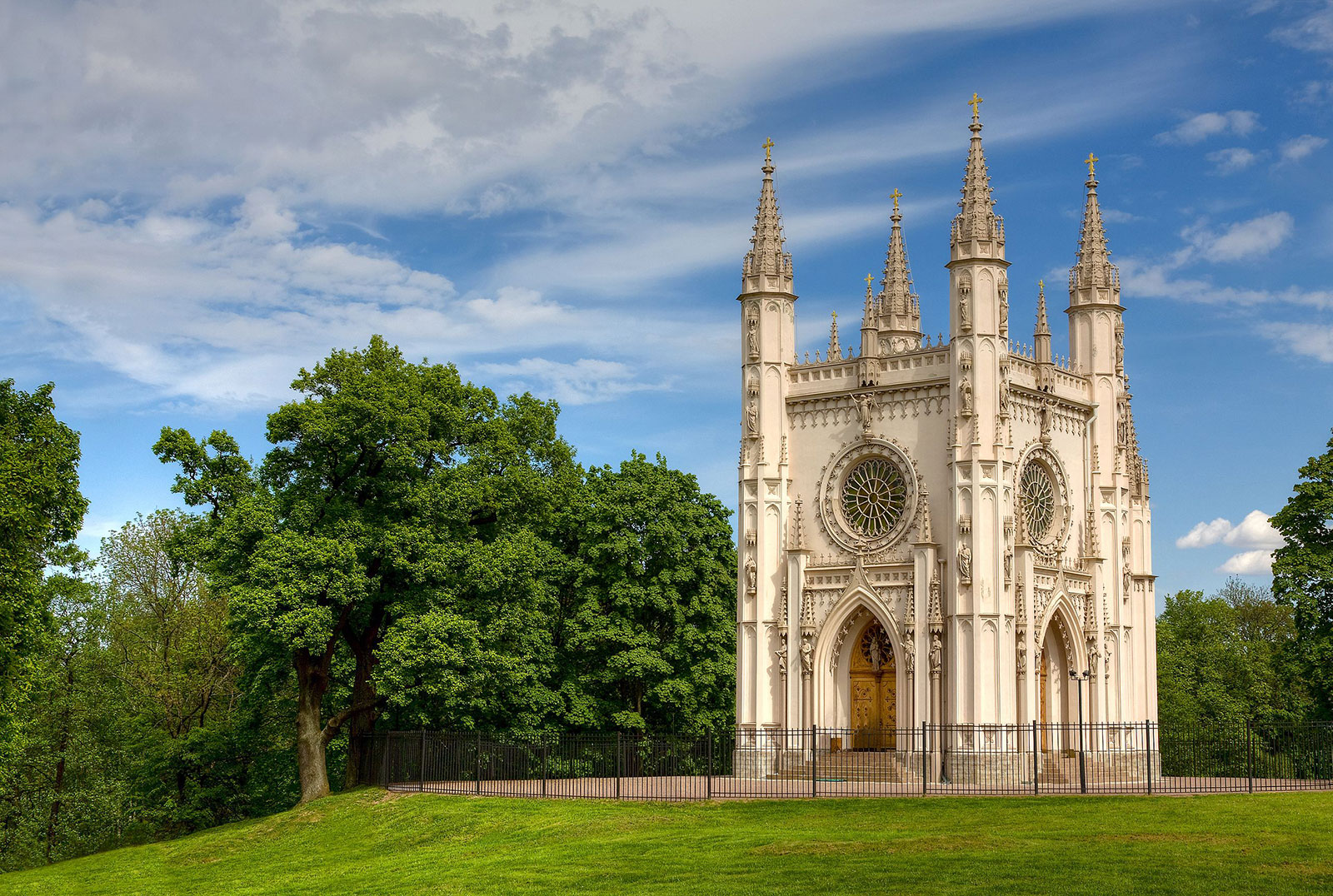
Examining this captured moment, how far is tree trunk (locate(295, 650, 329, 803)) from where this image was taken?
4178 cm

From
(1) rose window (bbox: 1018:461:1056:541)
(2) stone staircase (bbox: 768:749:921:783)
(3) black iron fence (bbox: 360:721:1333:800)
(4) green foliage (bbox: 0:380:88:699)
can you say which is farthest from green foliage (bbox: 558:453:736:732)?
(4) green foliage (bbox: 0:380:88:699)

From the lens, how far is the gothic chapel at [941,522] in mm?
40656

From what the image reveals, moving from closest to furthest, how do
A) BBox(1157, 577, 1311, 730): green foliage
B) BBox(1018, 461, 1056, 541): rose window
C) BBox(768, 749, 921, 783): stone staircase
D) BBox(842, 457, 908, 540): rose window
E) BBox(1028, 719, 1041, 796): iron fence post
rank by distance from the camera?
BBox(1028, 719, 1041, 796): iron fence post → BBox(768, 749, 921, 783): stone staircase → BBox(842, 457, 908, 540): rose window → BBox(1018, 461, 1056, 541): rose window → BBox(1157, 577, 1311, 730): green foliage

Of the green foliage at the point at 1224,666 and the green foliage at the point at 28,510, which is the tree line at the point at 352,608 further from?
the green foliage at the point at 1224,666

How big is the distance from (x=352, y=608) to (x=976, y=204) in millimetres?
22411

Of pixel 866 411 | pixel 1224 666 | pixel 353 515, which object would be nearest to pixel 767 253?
pixel 866 411

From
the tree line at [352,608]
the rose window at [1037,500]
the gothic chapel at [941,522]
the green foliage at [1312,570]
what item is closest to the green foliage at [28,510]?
the tree line at [352,608]

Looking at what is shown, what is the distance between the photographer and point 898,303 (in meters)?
52.0

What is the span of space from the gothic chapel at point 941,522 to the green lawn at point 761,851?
9.87 meters

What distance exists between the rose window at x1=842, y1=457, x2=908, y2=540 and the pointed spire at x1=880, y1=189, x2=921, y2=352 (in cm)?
870

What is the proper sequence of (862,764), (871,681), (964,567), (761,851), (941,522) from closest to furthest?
1. (761,851)
2. (964,567)
3. (862,764)
4. (941,522)
5. (871,681)

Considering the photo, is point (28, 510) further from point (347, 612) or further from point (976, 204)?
point (976, 204)

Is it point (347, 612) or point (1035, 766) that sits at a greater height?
point (347, 612)

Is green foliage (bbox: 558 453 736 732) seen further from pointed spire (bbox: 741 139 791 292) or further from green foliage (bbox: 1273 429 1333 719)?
green foliage (bbox: 1273 429 1333 719)
